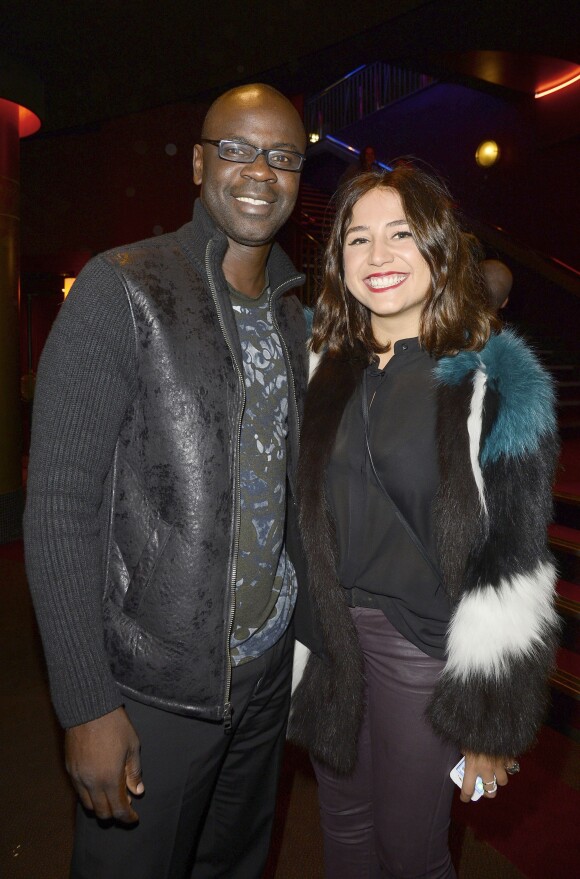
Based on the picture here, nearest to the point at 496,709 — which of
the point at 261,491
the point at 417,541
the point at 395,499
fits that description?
the point at 417,541

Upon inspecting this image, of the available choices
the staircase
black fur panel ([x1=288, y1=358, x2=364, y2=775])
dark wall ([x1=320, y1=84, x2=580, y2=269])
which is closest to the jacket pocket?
black fur panel ([x1=288, y1=358, x2=364, y2=775])

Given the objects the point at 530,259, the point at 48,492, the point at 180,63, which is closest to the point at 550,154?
the point at 530,259

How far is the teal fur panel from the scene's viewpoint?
1.57 m

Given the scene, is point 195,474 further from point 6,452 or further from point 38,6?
point 6,452

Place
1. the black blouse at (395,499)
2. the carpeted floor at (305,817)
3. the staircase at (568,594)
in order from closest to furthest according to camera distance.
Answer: the black blouse at (395,499), the carpeted floor at (305,817), the staircase at (568,594)

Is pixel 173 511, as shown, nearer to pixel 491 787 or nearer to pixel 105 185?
pixel 491 787

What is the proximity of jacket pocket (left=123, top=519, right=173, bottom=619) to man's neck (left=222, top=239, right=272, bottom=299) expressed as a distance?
0.70 metres

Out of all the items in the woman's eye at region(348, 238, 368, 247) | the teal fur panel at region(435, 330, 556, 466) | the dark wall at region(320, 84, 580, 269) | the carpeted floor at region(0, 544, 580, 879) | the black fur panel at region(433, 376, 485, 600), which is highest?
the dark wall at region(320, 84, 580, 269)

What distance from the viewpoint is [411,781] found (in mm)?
1698

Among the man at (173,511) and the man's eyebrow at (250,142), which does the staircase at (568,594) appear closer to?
the man at (173,511)

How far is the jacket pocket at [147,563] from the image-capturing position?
1.47 m

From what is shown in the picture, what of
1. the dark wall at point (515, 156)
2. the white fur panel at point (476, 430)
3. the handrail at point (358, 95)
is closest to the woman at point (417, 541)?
the white fur panel at point (476, 430)

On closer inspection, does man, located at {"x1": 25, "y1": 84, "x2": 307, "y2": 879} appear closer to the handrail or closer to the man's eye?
the man's eye

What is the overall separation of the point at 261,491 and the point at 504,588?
639 millimetres
